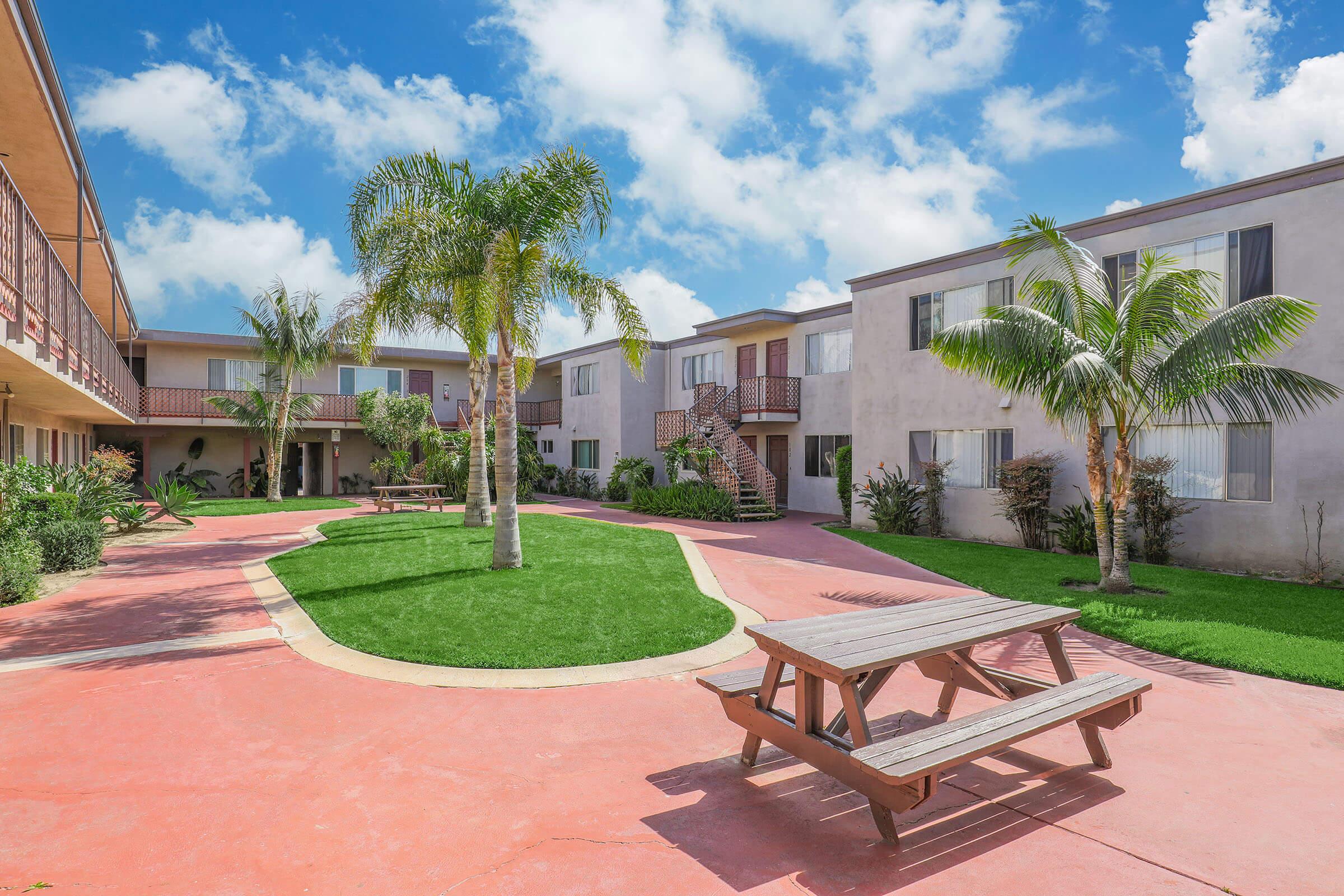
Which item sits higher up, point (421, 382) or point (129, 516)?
point (421, 382)

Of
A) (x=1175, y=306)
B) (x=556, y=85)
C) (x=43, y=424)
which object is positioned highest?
(x=556, y=85)

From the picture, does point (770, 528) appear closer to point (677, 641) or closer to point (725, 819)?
point (677, 641)

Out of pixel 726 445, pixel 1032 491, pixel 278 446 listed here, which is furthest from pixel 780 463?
pixel 278 446

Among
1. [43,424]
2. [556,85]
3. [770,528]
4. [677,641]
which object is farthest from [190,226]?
[677,641]

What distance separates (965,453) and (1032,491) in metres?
2.10

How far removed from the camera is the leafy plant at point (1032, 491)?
1416 centimetres

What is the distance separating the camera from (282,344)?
23562 mm

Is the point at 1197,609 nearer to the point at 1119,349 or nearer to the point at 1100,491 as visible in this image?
the point at 1100,491

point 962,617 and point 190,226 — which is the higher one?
point 190,226

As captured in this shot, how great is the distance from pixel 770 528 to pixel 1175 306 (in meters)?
10.4

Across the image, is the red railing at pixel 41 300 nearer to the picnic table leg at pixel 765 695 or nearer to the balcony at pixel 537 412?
the picnic table leg at pixel 765 695

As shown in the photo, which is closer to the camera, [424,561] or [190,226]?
[424,561]

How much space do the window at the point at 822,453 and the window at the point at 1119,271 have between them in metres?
8.92

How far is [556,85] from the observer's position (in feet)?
42.9
